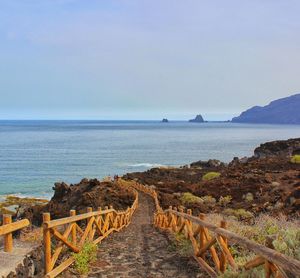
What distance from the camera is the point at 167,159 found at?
104438 mm

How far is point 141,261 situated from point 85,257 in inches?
60.6

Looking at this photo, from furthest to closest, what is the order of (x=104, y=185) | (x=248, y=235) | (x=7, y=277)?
1. (x=104, y=185)
2. (x=248, y=235)
3. (x=7, y=277)

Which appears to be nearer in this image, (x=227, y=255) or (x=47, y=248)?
(x=227, y=255)

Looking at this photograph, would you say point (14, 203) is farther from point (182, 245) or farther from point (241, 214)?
point (182, 245)

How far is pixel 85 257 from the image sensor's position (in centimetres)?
1027

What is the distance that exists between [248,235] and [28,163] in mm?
80165

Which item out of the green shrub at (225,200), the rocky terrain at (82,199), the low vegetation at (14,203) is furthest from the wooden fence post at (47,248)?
the low vegetation at (14,203)

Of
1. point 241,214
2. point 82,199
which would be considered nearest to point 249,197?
point 241,214

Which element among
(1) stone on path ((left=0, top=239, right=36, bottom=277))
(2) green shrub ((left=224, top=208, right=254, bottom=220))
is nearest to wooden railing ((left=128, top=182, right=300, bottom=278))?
(1) stone on path ((left=0, top=239, right=36, bottom=277))

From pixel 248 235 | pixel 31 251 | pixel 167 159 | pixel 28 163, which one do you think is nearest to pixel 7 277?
pixel 31 251

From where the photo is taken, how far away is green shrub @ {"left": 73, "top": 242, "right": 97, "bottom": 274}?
966 cm

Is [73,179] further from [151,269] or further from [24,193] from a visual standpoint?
[151,269]

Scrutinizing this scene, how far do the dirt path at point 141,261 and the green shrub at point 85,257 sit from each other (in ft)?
0.56

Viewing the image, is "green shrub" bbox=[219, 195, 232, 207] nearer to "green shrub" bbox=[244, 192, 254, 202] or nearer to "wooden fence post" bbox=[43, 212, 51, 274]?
"green shrub" bbox=[244, 192, 254, 202]
